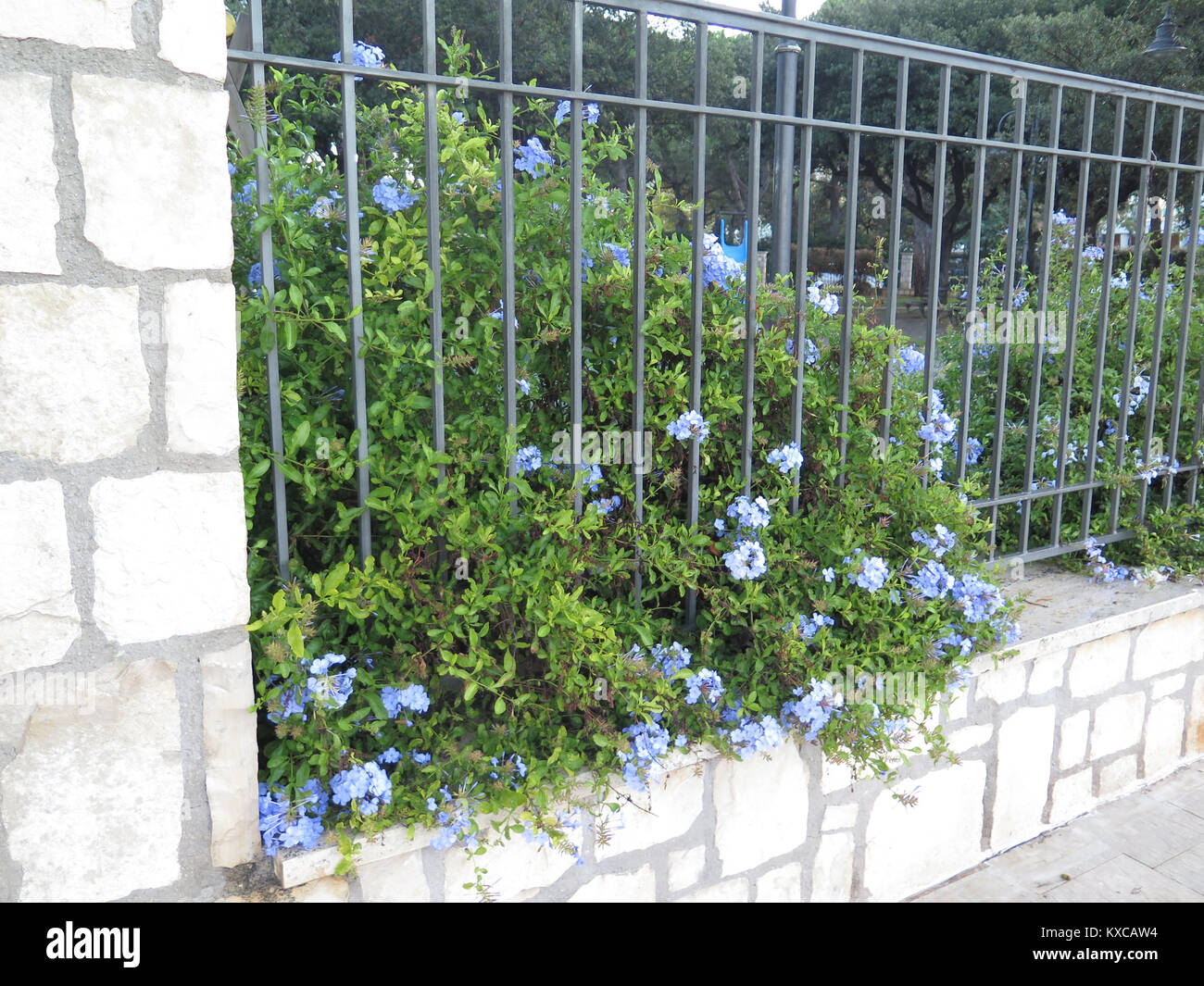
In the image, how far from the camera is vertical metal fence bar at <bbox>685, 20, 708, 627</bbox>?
229 cm

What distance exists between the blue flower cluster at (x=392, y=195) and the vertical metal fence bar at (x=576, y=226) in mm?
347

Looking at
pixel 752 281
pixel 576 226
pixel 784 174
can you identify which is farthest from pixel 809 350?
pixel 576 226

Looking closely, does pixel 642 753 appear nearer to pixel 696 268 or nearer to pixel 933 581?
pixel 933 581

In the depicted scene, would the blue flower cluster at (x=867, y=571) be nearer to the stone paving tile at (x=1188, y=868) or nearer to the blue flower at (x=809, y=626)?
the blue flower at (x=809, y=626)

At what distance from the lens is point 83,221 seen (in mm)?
1628

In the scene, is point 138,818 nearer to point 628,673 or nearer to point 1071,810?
point 628,673

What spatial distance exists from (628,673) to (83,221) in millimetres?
1353

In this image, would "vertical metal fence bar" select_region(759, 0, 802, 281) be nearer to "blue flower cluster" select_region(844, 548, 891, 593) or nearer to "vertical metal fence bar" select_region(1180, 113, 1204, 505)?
"blue flower cluster" select_region(844, 548, 891, 593)

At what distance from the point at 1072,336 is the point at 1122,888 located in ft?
5.61

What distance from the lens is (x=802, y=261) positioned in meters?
2.51

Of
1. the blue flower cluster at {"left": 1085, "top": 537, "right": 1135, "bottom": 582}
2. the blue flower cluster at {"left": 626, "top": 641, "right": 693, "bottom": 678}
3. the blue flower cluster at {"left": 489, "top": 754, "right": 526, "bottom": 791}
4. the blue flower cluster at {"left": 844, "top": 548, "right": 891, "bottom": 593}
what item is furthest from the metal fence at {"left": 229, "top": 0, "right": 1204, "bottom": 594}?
the blue flower cluster at {"left": 489, "top": 754, "right": 526, "bottom": 791}

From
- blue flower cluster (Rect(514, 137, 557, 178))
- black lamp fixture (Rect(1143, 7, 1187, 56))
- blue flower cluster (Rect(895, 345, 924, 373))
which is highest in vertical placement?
black lamp fixture (Rect(1143, 7, 1187, 56))

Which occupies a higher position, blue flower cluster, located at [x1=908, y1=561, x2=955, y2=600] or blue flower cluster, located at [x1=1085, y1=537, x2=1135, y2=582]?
blue flower cluster, located at [x1=908, y1=561, x2=955, y2=600]

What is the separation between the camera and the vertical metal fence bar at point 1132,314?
10.9 ft
